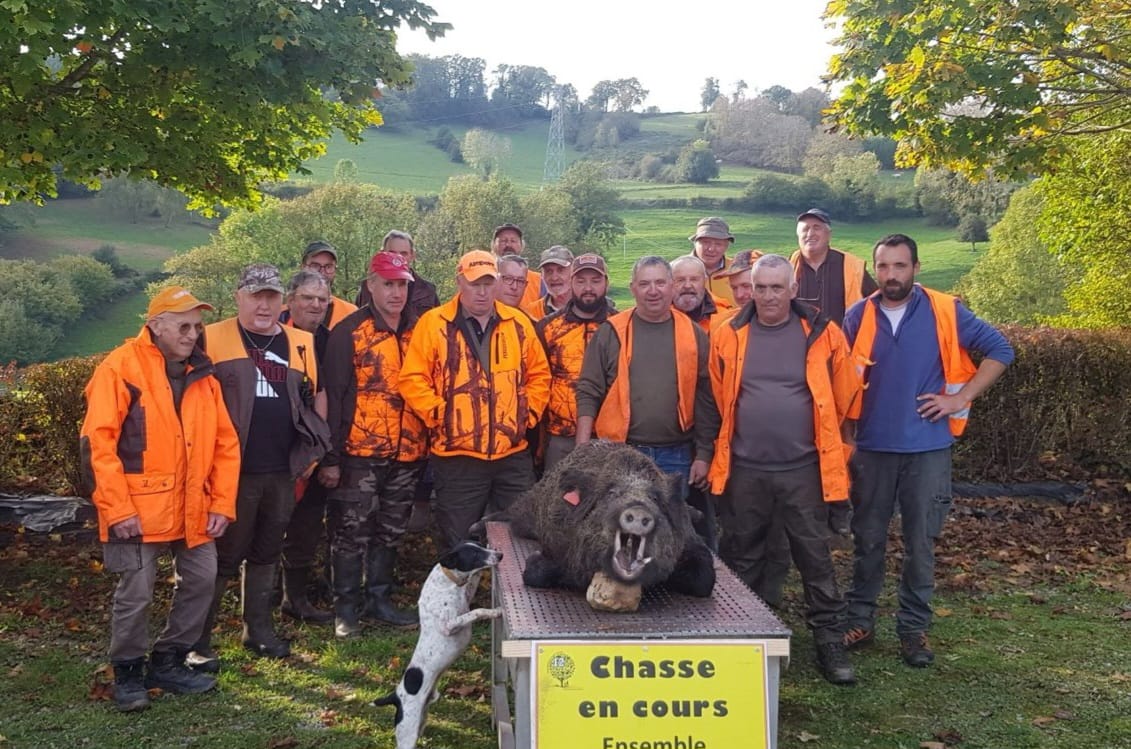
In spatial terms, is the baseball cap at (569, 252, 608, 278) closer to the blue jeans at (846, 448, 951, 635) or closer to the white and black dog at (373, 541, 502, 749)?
the blue jeans at (846, 448, 951, 635)

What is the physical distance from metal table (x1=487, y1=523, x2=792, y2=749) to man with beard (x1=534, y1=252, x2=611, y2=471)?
1.72 meters

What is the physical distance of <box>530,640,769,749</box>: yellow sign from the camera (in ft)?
11.7

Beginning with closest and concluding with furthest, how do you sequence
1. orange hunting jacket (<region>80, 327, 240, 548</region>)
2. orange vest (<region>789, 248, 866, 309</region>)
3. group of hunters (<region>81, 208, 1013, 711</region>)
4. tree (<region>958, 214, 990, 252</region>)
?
1. orange hunting jacket (<region>80, 327, 240, 548</region>)
2. group of hunters (<region>81, 208, 1013, 711</region>)
3. orange vest (<region>789, 248, 866, 309</region>)
4. tree (<region>958, 214, 990, 252</region>)

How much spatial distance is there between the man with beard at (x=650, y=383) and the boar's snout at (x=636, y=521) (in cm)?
171

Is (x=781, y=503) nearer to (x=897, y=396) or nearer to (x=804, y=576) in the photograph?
(x=804, y=576)

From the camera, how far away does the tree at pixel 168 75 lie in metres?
5.44

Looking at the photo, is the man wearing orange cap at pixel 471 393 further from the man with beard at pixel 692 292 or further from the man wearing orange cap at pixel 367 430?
the man with beard at pixel 692 292

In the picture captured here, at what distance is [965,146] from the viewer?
30.2 ft

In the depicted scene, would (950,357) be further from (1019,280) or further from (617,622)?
(1019,280)

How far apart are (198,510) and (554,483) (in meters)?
2.08

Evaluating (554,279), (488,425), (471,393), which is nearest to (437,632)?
(488,425)

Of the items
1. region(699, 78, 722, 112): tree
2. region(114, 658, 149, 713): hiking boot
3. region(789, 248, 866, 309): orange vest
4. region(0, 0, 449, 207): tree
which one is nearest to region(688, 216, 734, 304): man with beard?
region(789, 248, 866, 309): orange vest

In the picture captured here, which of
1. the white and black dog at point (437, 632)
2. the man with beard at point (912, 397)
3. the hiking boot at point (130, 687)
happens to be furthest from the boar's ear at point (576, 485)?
the hiking boot at point (130, 687)

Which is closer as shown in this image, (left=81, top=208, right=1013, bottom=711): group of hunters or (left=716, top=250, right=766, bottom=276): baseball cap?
(left=81, top=208, right=1013, bottom=711): group of hunters
